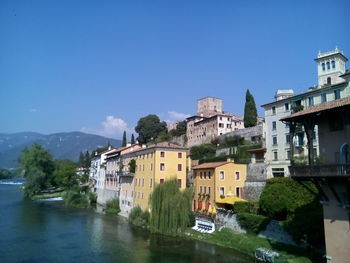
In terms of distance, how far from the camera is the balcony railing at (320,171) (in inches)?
615

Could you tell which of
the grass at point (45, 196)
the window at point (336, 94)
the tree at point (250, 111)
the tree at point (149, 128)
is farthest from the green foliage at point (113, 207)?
the tree at point (149, 128)

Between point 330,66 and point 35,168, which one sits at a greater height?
point 330,66

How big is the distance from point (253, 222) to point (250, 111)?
37.7m

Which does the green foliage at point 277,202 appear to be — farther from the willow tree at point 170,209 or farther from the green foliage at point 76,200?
the green foliage at point 76,200

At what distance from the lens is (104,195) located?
2430 inches

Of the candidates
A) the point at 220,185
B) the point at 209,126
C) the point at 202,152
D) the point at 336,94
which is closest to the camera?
the point at 336,94

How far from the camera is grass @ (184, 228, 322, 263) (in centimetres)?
2095

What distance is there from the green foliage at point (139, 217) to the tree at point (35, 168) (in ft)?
138

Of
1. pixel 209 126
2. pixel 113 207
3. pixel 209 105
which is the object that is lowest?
pixel 113 207

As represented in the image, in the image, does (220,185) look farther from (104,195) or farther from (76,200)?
(76,200)

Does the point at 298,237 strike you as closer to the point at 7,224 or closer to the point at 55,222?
the point at 55,222

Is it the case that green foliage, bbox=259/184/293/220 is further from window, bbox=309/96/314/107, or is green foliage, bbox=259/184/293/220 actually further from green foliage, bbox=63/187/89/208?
green foliage, bbox=63/187/89/208

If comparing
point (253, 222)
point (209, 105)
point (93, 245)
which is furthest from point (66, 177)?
point (253, 222)

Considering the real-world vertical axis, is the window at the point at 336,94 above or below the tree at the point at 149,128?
below
